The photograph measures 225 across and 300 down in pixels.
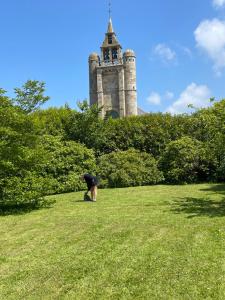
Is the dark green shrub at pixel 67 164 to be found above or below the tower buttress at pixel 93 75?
below

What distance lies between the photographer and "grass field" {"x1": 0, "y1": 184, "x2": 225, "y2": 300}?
18.6ft

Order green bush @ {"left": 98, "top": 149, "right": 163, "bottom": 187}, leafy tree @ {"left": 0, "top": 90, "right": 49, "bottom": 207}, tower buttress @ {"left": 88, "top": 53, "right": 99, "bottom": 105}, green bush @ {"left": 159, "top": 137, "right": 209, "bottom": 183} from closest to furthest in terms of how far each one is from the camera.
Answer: leafy tree @ {"left": 0, "top": 90, "right": 49, "bottom": 207}
green bush @ {"left": 98, "top": 149, "right": 163, "bottom": 187}
green bush @ {"left": 159, "top": 137, "right": 209, "bottom": 183}
tower buttress @ {"left": 88, "top": 53, "right": 99, "bottom": 105}

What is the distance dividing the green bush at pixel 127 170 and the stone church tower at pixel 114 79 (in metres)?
50.2

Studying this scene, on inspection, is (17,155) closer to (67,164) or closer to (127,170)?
(67,164)

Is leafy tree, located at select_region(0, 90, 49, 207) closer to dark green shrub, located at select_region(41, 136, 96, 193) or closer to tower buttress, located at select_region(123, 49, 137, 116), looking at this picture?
dark green shrub, located at select_region(41, 136, 96, 193)

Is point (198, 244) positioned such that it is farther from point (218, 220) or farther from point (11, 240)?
point (11, 240)

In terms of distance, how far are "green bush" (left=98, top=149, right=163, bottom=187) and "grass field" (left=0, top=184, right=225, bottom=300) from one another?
6.12 meters

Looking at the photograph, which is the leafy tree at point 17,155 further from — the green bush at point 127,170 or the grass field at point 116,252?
the green bush at point 127,170

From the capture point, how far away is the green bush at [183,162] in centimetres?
1871

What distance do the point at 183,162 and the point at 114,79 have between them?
178ft

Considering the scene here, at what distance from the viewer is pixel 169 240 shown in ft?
25.5

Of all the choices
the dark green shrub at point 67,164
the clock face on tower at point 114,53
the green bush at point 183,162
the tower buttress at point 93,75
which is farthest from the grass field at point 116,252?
the clock face on tower at point 114,53

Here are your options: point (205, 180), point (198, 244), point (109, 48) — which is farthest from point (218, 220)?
point (109, 48)


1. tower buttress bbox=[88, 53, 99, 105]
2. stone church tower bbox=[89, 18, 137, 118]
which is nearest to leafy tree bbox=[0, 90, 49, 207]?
stone church tower bbox=[89, 18, 137, 118]
